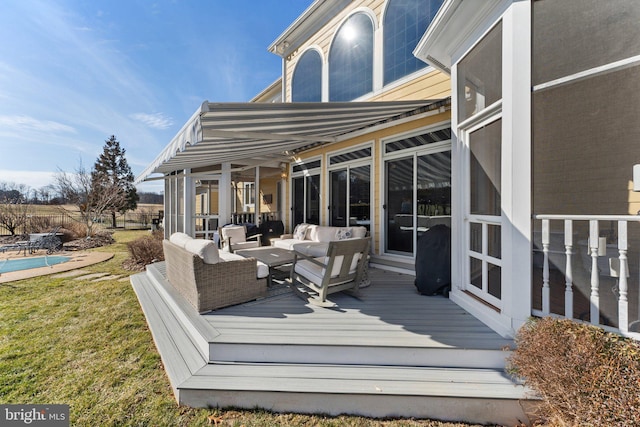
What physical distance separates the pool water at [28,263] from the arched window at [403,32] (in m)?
13.0

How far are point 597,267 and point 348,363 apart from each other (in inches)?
106

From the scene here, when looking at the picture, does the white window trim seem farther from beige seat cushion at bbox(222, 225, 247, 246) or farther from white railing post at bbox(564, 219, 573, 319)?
beige seat cushion at bbox(222, 225, 247, 246)

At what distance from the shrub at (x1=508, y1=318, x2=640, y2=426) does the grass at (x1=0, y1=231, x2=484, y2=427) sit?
86 cm

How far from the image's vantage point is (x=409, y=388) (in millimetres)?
2510

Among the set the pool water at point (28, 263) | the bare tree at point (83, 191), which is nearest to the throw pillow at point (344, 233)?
the pool water at point (28, 263)

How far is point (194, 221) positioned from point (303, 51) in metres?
7.48

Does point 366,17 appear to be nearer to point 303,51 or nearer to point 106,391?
point 303,51

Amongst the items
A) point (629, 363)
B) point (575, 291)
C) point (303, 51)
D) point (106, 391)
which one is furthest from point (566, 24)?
point (303, 51)

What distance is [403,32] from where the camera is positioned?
6051mm

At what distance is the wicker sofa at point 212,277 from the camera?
3.80 m

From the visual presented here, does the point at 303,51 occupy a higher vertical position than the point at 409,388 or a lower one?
higher

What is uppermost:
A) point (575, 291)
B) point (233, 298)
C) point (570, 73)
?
point (570, 73)

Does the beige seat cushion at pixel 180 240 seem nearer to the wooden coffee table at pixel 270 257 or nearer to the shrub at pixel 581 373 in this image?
the wooden coffee table at pixel 270 257

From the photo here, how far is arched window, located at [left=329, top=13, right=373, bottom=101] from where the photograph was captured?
6.94 meters
